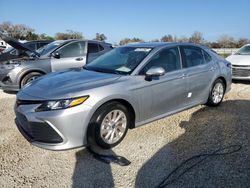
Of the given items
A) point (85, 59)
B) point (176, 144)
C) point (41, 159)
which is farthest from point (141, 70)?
point (85, 59)

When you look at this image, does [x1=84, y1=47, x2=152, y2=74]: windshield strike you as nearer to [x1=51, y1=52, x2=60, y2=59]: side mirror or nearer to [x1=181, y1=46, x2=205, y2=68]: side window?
[x1=181, y1=46, x2=205, y2=68]: side window

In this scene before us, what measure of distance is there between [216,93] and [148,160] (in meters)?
2.95

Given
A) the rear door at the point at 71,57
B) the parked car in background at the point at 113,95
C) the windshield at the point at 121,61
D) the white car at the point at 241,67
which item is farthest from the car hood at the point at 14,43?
the white car at the point at 241,67

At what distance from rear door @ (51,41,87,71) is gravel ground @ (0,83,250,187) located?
2809 mm

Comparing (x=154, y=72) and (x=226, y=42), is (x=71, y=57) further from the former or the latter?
(x=226, y=42)

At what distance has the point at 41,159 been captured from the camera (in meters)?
3.41

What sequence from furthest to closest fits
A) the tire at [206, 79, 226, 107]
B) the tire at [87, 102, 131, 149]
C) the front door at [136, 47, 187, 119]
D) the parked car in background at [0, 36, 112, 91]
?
the parked car in background at [0, 36, 112, 91] → the tire at [206, 79, 226, 107] → the front door at [136, 47, 187, 119] → the tire at [87, 102, 131, 149]

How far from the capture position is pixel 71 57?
754 cm

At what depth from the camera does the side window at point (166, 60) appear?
420 cm

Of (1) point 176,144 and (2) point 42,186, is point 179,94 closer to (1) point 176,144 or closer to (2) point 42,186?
(1) point 176,144

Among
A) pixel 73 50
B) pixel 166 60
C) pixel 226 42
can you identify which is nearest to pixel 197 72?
pixel 166 60

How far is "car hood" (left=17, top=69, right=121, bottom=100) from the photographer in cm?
333

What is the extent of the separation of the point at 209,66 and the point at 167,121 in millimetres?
1539

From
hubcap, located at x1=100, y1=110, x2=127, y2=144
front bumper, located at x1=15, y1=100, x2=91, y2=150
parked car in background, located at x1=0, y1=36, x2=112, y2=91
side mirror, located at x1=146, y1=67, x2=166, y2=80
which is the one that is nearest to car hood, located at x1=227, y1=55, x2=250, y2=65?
parked car in background, located at x1=0, y1=36, x2=112, y2=91
